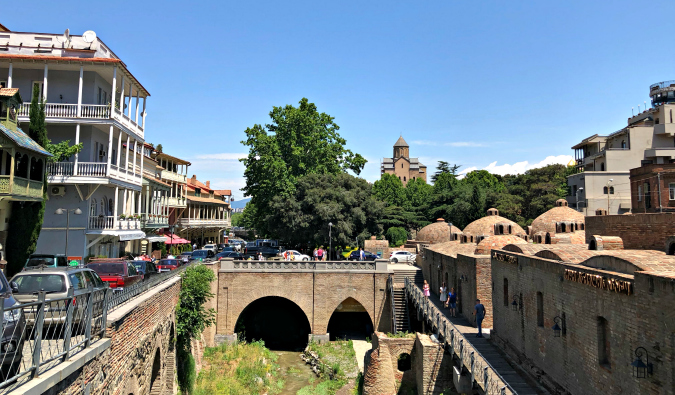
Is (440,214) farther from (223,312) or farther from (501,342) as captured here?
(501,342)

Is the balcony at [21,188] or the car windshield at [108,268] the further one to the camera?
the balcony at [21,188]

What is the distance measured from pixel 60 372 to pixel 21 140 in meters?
16.0

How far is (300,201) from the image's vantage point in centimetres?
4178

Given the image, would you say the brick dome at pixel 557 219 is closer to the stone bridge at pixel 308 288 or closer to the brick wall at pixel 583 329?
the stone bridge at pixel 308 288

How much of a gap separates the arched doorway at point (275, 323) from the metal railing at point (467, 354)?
1218cm

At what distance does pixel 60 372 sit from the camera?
287 inches

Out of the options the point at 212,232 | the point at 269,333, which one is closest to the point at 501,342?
the point at 269,333

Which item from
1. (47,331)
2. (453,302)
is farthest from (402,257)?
(47,331)

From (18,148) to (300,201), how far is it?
24188mm

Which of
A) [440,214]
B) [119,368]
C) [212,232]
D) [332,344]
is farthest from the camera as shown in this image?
[212,232]

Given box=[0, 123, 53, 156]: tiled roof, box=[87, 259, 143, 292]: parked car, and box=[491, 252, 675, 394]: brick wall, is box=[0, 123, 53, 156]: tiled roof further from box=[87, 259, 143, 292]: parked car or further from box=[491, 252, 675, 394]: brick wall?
box=[491, 252, 675, 394]: brick wall

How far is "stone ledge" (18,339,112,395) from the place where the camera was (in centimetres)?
648

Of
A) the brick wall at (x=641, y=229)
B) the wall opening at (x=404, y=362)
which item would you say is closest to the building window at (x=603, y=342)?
the brick wall at (x=641, y=229)

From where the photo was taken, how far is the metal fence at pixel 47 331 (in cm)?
649
